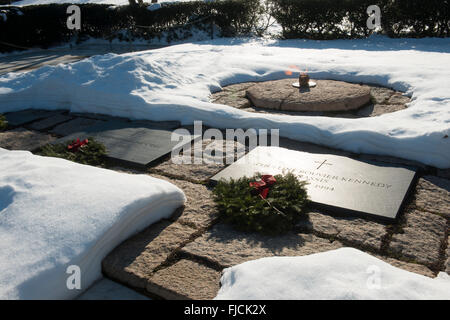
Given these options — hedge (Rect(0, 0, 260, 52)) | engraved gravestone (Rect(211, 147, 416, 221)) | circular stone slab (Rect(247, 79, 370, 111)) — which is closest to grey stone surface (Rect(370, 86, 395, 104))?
circular stone slab (Rect(247, 79, 370, 111))

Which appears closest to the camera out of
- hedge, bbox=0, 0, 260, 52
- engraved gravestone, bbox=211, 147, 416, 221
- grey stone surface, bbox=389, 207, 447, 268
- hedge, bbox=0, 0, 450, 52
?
grey stone surface, bbox=389, 207, 447, 268

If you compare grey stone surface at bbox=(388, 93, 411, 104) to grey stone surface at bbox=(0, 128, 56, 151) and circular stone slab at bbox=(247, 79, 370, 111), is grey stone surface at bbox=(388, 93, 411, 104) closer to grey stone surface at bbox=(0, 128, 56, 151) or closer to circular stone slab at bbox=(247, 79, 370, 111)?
circular stone slab at bbox=(247, 79, 370, 111)

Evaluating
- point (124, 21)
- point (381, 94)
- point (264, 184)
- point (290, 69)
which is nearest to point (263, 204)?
point (264, 184)

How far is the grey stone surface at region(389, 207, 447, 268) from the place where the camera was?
2.02 meters

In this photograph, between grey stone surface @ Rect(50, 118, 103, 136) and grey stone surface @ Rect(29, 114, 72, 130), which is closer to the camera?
grey stone surface @ Rect(50, 118, 103, 136)

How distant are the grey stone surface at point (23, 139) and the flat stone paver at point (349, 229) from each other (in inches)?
110

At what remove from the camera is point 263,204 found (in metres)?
2.38

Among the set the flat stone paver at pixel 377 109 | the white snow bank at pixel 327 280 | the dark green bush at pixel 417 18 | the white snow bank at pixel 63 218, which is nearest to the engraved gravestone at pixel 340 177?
the white snow bank at pixel 327 280

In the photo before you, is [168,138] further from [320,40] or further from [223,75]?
[320,40]

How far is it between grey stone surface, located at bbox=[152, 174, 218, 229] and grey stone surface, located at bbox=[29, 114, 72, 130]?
229cm

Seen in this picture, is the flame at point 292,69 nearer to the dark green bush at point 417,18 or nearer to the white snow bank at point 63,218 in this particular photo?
the white snow bank at point 63,218

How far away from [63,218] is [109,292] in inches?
18.9

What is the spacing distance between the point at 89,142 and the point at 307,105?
2309mm

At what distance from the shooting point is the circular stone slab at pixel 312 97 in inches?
167
